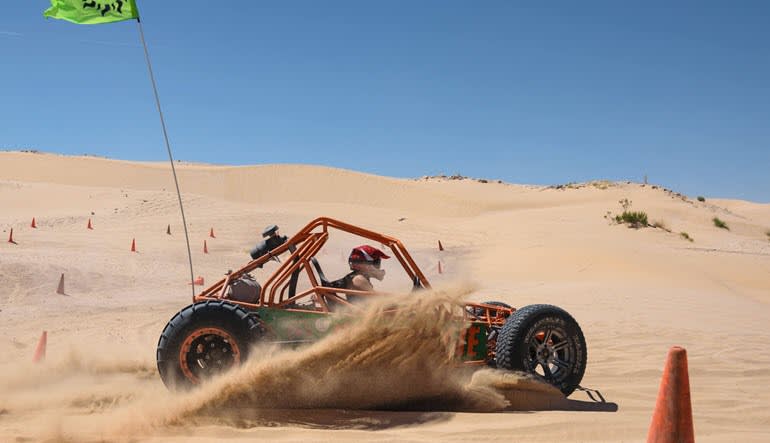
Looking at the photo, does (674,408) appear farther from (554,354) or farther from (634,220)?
(634,220)

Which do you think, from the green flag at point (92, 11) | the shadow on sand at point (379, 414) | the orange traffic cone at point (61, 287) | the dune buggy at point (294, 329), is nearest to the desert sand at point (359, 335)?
the shadow on sand at point (379, 414)

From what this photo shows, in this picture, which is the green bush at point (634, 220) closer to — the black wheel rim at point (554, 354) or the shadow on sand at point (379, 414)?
the black wheel rim at point (554, 354)

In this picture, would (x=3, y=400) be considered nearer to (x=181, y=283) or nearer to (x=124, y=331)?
(x=124, y=331)

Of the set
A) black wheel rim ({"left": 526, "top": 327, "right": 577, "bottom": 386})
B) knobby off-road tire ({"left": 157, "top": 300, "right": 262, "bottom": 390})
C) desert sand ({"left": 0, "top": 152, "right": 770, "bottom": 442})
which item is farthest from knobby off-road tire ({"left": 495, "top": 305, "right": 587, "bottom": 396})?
knobby off-road tire ({"left": 157, "top": 300, "right": 262, "bottom": 390})

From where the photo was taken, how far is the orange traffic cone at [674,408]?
3.79 metres

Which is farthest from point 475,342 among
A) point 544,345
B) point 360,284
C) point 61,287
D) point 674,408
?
point 61,287

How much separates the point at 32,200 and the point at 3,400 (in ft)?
90.5

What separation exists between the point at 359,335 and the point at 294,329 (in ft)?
1.91

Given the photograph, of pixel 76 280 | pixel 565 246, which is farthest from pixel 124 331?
pixel 565 246

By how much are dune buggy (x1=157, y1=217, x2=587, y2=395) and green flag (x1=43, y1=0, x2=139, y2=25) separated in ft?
16.6

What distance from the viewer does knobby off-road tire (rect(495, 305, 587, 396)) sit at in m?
5.55

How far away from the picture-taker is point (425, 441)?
4.33m

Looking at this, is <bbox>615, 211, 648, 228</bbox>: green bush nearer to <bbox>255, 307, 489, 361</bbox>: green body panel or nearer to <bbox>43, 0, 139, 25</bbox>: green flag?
<bbox>43, 0, 139, 25</bbox>: green flag

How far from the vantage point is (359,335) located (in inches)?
205
